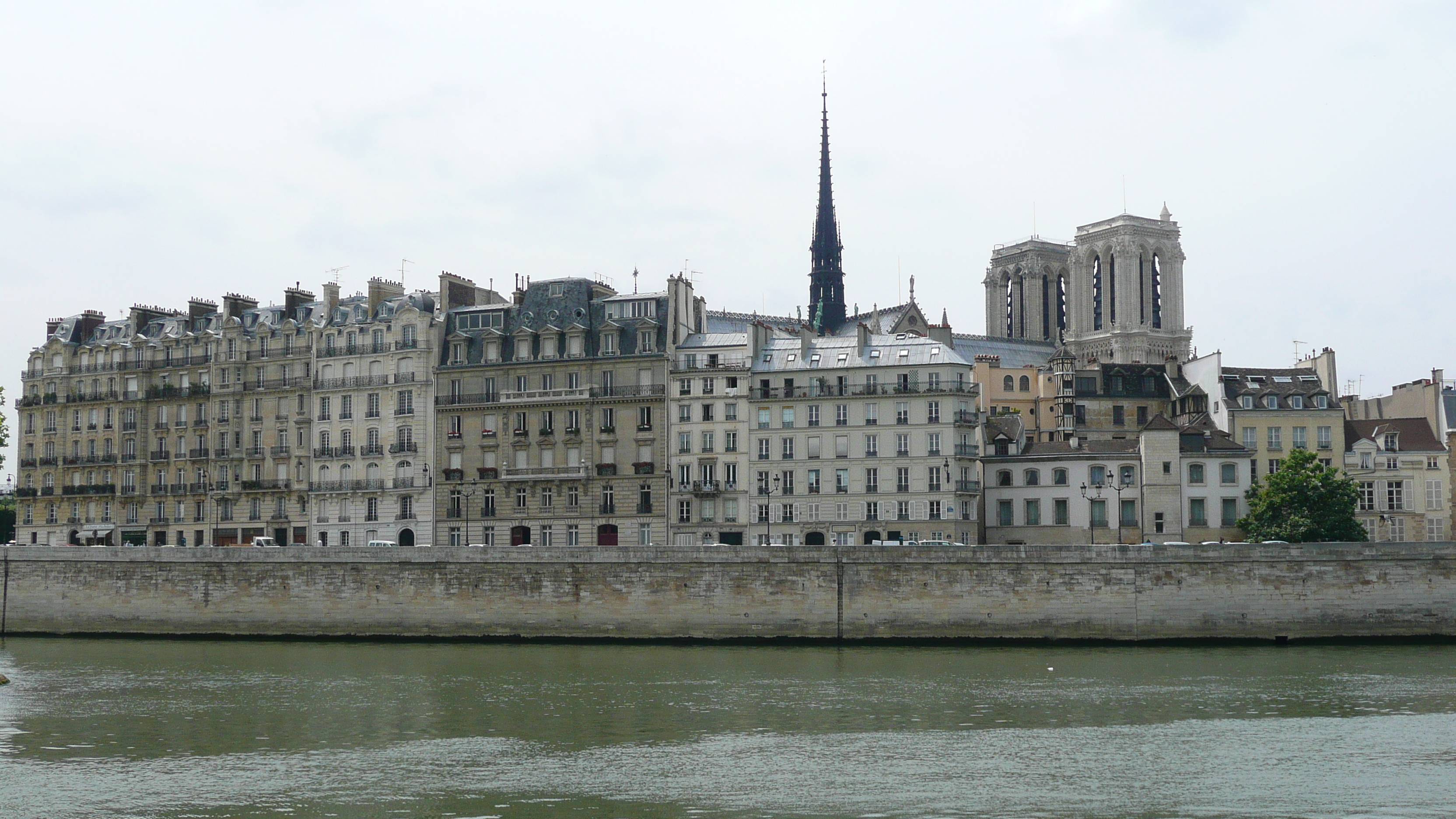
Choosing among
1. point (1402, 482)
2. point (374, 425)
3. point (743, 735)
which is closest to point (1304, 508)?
point (1402, 482)

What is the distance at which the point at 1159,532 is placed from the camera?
7550 centimetres

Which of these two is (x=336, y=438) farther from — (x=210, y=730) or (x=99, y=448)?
(x=210, y=730)

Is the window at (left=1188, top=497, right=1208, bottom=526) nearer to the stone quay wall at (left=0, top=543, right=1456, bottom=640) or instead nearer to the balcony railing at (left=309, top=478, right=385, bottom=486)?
the stone quay wall at (left=0, top=543, right=1456, bottom=640)

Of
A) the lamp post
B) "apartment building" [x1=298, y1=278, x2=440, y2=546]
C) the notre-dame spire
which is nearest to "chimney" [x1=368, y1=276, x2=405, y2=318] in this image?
"apartment building" [x1=298, y1=278, x2=440, y2=546]

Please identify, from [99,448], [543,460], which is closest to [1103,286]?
[543,460]

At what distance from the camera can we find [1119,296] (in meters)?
143

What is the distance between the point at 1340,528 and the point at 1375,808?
1823 inches

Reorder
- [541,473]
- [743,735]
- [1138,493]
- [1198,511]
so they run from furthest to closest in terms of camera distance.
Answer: [541,473], [1138,493], [1198,511], [743,735]

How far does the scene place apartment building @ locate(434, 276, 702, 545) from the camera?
7756 cm

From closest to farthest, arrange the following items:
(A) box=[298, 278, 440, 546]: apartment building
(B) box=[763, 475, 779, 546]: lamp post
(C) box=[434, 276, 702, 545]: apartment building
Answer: (B) box=[763, 475, 779, 546]: lamp post < (C) box=[434, 276, 702, 545]: apartment building < (A) box=[298, 278, 440, 546]: apartment building

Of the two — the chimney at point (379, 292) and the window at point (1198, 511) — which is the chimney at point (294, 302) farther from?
the window at point (1198, 511)

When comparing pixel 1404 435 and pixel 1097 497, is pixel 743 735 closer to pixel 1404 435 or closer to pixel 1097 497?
pixel 1097 497

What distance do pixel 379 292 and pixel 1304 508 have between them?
47.7 meters

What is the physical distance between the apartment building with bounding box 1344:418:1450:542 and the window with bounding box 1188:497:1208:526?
8.56 m
